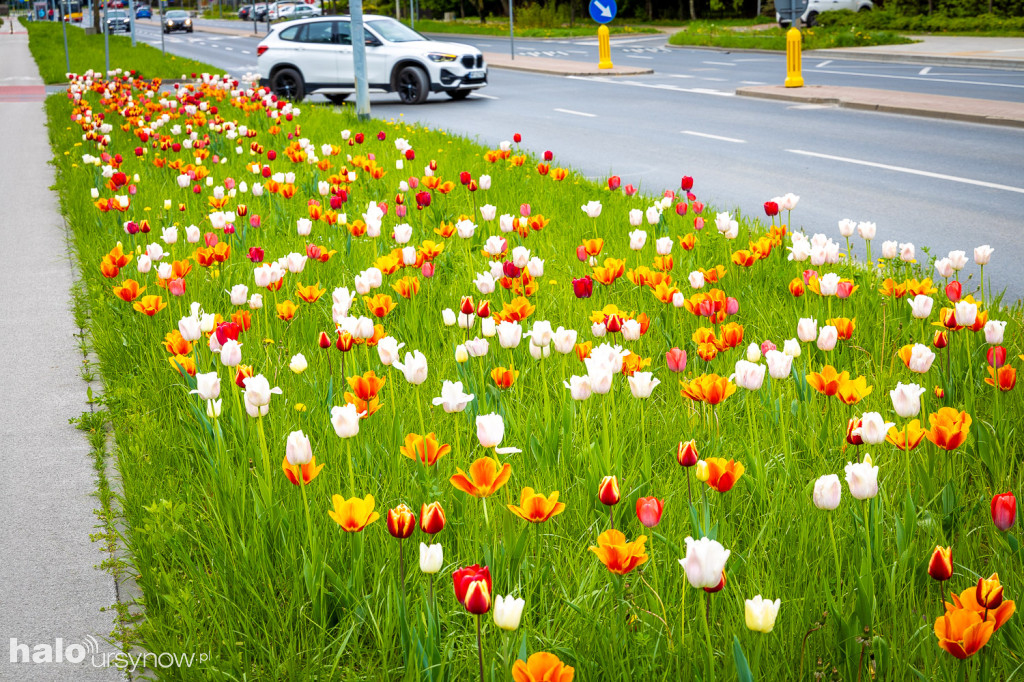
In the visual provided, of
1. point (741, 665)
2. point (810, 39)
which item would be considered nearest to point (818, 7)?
point (810, 39)

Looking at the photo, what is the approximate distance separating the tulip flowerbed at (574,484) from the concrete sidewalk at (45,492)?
17 centimetres

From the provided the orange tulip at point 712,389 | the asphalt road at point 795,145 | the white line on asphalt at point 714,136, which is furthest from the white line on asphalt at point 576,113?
the orange tulip at point 712,389

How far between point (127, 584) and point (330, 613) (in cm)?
76

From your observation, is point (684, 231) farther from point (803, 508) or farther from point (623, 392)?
point (803, 508)

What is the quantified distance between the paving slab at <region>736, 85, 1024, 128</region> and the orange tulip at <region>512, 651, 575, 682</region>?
14322mm

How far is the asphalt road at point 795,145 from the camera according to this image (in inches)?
338

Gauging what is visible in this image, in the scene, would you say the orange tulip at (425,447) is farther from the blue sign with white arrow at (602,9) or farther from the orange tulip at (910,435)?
the blue sign with white arrow at (602,9)

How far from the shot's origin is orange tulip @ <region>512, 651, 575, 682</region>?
5.28 ft

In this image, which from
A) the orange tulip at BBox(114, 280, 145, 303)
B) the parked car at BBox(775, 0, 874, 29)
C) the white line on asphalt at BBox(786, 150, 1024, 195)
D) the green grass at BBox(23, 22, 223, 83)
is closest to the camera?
the orange tulip at BBox(114, 280, 145, 303)

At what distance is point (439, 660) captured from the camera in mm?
2176

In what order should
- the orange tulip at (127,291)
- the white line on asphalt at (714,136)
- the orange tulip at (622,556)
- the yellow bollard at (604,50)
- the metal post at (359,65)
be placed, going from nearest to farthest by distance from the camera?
the orange tulip at (622,556) < the orange tulip at (127,291) < the white line on asphalt at (714,136) < the metal post at (359,65) < the yellow bollard at (604,50)

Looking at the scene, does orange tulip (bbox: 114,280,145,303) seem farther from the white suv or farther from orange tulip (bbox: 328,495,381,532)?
the white suv

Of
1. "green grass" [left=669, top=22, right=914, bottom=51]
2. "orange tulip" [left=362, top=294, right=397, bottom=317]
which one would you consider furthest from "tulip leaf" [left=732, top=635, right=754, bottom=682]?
"green grass" [left=669, top=22, right=914, bottom=51]

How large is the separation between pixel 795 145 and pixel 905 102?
440cm
